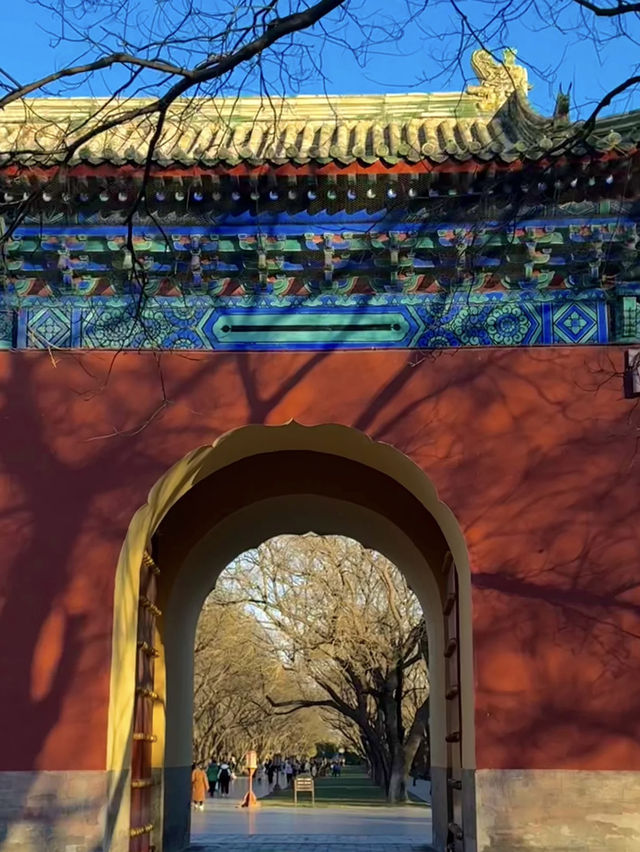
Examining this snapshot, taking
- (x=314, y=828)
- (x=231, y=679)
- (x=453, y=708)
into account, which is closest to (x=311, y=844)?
(x=314, y=828)

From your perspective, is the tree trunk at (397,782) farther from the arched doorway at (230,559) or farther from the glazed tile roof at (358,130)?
the glazed tile roof at (358,130)

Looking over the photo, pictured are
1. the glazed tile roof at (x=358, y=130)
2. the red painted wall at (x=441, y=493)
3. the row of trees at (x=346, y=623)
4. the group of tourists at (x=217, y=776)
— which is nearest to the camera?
the red painted wall at (x=441, y=493)

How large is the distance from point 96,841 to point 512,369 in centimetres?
371

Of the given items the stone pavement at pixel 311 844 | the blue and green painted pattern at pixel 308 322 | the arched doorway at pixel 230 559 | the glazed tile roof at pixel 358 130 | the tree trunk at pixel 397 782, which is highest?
the glazed tile roof at pixel 358 130

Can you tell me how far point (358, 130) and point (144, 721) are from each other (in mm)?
5232

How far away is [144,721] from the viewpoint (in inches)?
292

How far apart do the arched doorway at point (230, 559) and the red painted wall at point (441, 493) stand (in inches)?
6.2

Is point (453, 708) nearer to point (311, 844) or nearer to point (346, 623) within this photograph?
point (311, 844)

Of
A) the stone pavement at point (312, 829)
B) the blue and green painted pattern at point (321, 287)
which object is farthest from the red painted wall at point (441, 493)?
the stone pavement at point (312, 829)

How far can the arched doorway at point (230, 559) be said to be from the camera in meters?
6.47

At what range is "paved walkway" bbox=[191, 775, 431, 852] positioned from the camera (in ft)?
33.6

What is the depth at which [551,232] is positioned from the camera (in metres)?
6.59

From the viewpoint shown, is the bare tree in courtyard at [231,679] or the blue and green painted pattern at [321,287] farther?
the bare tree in courtyard at [231,679]

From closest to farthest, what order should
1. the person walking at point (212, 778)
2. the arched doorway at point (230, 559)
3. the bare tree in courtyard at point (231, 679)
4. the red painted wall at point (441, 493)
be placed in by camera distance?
the red painted wall at point (441, 493) → the arched doorway at point (230, 559) → the bare tree in courtyard at point (231, 679) → the person walking at point (212, 778)
